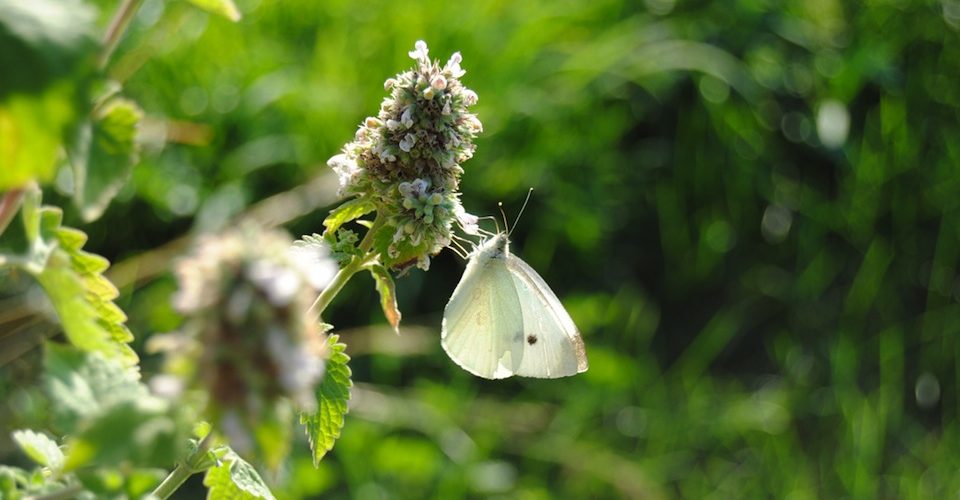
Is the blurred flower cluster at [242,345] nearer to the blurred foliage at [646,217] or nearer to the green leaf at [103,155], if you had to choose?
the green leaf at [103,155]

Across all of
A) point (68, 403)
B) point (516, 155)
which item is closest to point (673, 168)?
point (516, 155)

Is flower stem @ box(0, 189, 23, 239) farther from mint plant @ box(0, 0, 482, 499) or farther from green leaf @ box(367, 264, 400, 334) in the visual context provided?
green leaf @ box(367, 264, 400, 334)

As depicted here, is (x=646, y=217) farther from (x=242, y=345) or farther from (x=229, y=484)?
(x=242, y=345)

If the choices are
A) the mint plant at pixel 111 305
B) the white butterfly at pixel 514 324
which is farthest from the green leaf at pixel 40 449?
the white butterfly at pixel 514 324

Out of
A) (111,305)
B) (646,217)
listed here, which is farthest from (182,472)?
(646,217)

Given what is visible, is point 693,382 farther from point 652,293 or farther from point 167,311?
point 167,311

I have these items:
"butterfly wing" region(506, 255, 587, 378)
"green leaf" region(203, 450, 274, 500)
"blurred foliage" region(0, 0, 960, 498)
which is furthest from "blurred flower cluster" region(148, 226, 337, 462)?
"blurred foliage" region(0, 0, 960, 498)
